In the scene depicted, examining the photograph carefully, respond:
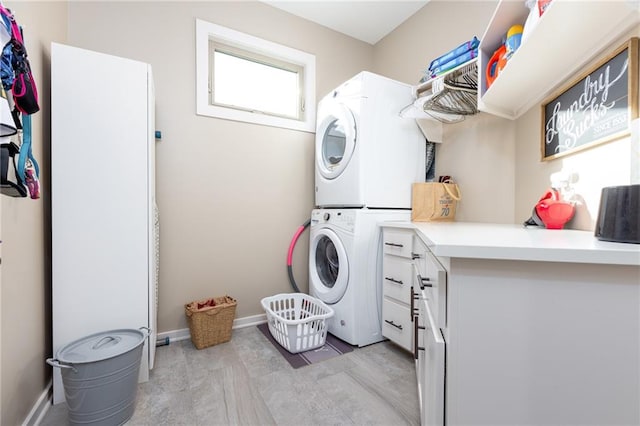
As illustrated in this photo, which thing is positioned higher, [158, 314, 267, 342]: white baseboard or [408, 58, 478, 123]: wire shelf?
[408, 58, 478, 123]: wire shelf

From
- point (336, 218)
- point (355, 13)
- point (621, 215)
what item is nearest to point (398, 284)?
point (336, 218)

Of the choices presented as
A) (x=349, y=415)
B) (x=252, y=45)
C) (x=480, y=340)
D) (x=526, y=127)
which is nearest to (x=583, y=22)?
(x=526, y=127)

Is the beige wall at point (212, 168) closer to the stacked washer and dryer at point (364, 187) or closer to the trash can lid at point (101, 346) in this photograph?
the stacked washer and dryer at point (364, 187)

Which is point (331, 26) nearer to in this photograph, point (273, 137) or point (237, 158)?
point (273, 137)

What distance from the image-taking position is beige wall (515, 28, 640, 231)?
966 millimetres

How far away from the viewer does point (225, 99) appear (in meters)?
2.27

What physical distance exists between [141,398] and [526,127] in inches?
96.3

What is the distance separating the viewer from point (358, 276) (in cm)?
185

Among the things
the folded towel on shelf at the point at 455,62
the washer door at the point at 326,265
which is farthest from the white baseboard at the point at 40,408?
the folded towel on shelf at the point at 455,62

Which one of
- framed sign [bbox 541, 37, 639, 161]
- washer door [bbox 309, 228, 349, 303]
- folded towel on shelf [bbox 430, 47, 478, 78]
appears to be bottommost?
washer door [bbox 309, 228, 349, 303]

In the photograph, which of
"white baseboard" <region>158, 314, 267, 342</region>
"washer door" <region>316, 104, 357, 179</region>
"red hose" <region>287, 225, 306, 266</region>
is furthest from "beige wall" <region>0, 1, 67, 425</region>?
"washer door" <region>316, 104, 357, 179</region>

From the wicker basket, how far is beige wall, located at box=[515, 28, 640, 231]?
1.94 meters

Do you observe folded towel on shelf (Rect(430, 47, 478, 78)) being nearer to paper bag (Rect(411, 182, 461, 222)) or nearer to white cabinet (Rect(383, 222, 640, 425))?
paper bag (Rect(411, 182, 461, 222))

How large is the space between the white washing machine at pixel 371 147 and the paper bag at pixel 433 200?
3.4 inches
